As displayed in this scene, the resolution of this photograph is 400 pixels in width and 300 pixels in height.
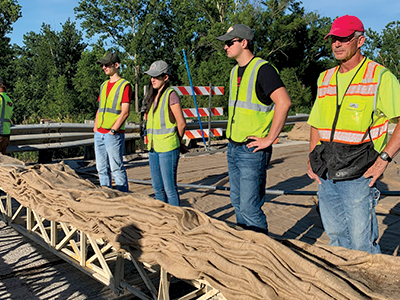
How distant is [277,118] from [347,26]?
870mm

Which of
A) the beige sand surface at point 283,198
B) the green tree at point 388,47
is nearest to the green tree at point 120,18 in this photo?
the green tree at point 388,47

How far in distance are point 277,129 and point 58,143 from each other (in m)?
6.92

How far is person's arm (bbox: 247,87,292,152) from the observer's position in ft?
10.6

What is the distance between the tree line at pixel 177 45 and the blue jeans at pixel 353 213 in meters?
23.7

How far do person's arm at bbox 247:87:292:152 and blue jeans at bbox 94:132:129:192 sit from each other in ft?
7.70

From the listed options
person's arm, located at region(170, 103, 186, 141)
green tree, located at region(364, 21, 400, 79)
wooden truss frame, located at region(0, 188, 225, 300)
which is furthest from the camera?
green tree, located at region(364, 21, 400, 79)

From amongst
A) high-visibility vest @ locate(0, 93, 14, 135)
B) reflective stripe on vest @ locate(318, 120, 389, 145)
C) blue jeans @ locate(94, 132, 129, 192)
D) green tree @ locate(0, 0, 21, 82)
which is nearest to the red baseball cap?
reflective stripe on vest @ locate(318, 120, 389, 145)

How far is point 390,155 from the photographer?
2.56 metres

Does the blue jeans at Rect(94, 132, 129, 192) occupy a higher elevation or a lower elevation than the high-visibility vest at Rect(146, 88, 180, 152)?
lower

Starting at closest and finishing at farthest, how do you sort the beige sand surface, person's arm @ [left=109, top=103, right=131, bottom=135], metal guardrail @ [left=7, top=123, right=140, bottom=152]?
the beige sand surface → person's arm @ [left=109, top=103, right=131, bottom=135] → metal guardrail @ [left=7, top=123, right=140, bottom=152]

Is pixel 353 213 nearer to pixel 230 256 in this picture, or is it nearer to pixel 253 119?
pixel 230 256

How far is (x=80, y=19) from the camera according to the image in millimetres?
47219

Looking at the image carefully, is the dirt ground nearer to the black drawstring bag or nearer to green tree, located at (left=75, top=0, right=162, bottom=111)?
the black drawstring bag

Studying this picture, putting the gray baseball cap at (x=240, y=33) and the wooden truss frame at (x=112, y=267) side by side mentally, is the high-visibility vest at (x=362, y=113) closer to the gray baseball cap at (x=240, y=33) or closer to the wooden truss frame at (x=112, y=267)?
the gray baseball cap at (x=240, y=33)
